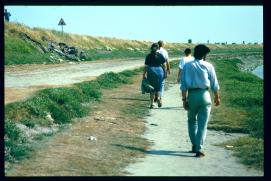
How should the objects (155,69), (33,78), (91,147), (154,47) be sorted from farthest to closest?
(33,78) → (155,69) → (154,47) → (91,147)

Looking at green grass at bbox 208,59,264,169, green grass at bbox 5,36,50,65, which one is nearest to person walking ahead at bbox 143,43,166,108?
green grass at bbox 208,59,264,169

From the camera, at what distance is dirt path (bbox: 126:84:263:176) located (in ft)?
23.7

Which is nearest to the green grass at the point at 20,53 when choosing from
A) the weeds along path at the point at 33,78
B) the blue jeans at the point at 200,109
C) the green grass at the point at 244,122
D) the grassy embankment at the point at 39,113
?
the weeds along path at the point at 33,78

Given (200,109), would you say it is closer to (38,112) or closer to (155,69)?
(38,112)

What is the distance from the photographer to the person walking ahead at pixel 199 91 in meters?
8.20

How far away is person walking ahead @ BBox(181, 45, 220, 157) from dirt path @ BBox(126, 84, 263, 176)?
16.3 inches

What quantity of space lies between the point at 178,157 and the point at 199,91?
1.19 metres

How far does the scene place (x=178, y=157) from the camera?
8.28m

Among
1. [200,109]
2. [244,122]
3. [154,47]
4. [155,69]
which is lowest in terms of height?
[244,122]

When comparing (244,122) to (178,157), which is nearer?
(178,157)

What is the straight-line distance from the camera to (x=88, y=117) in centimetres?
1179

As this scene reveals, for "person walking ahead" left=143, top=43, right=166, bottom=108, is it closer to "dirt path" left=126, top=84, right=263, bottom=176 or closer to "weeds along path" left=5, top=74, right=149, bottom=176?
"weeds along path" left=5, top=74, right=149, bottom=176

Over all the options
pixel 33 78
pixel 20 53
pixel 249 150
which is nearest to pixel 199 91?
pixel 249 150

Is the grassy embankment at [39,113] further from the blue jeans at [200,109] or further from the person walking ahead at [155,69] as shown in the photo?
the blue jeans at [200,109]
